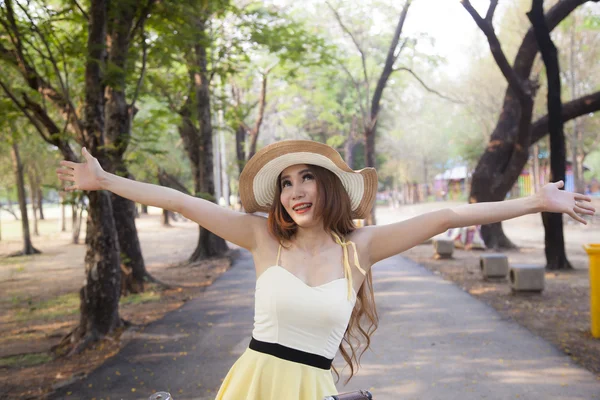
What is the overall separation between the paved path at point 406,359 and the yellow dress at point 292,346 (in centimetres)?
315

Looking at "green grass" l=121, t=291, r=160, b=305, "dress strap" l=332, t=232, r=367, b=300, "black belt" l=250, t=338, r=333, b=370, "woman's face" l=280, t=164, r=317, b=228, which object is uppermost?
"woman's face" l=280, t=164, r=317, b=228

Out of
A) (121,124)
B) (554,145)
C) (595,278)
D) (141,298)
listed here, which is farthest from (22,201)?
(595,278)

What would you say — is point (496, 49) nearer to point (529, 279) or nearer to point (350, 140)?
point (529, 279)

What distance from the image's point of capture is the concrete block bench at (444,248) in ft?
55.7

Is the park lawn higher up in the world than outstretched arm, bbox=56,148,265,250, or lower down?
lower down

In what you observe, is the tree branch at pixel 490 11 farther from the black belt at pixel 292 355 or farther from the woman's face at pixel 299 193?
the black belt at pixel 292 355

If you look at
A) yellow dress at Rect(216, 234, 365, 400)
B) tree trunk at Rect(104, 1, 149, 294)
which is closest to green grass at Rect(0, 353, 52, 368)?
tree trunk at Rect(104, 1, 149, 294)

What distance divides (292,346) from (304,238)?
54 cm

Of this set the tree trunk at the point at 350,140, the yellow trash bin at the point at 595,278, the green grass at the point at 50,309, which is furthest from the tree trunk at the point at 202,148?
the tree trunk at the point at 350,140

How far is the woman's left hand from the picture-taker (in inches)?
100.0

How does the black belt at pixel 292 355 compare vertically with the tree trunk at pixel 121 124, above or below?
below

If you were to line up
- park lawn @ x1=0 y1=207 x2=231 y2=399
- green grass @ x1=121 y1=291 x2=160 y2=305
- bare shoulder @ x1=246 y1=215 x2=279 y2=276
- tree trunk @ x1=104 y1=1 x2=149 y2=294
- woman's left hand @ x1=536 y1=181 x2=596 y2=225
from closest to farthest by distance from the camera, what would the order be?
woman's left hand @ x1=536 y1=181 x2=596 y2=225 → bare shoulder @ x1=246 y1=215 x2=279 y2=276 → park lawn @ x1=0 y1=207 x2=231 y2=399 → tree trunk @ x1=104 y1=1 x2=149 y2=294 → green grass @ x1=121 y1=291 x2=160 y2=305

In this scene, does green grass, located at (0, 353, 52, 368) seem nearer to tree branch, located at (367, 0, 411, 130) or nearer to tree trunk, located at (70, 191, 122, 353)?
tree trunk, located at (70, 191, 122, 353)

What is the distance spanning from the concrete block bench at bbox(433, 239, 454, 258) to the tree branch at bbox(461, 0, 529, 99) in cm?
489
